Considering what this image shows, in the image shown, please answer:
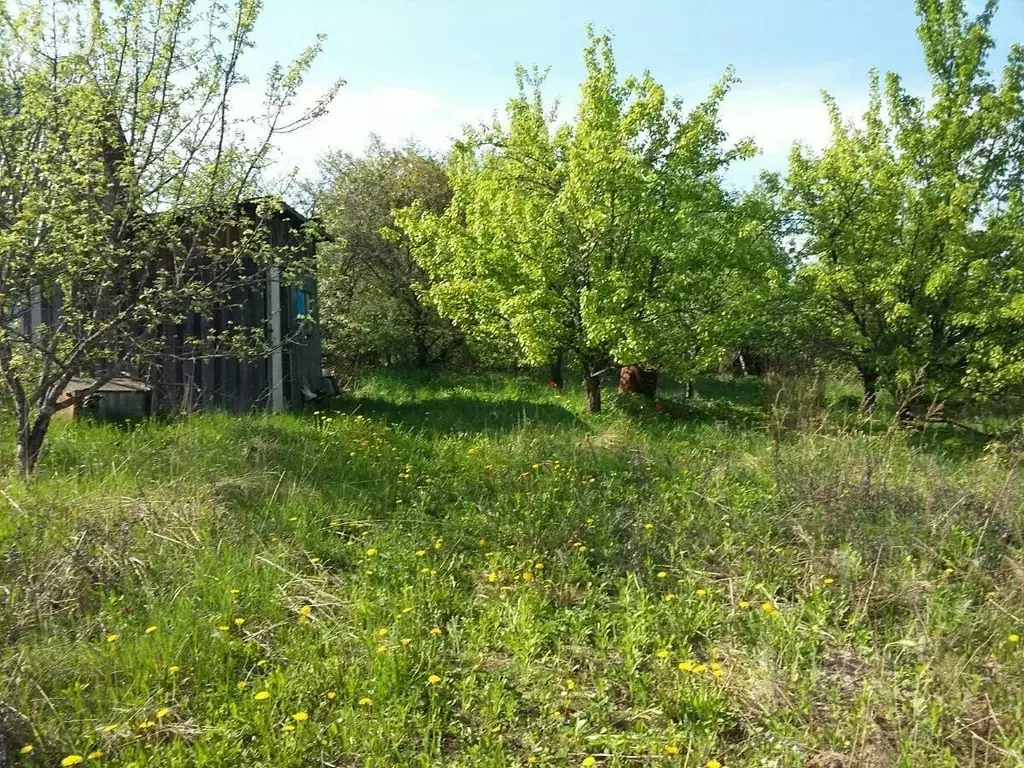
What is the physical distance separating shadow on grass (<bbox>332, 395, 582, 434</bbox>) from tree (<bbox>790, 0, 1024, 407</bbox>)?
4323 millimetres

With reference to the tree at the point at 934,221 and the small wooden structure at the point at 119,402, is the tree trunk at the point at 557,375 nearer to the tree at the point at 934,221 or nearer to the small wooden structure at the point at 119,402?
the tree at the point at 934,221

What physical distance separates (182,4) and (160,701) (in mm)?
5485

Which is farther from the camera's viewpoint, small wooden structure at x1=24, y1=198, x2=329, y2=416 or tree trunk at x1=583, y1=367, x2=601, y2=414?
tree trunk at x1=583, y1=367, x2=601, y2=414

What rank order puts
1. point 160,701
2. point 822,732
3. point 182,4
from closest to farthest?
point 822,732 < point 160,701 < point 182,4

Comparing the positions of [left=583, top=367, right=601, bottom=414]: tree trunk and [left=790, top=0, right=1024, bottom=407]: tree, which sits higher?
[left=790, top=0, right=1024, bottom=407]: tree

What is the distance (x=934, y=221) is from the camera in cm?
999

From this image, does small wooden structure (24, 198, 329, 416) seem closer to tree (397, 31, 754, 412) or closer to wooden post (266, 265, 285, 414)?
wooden post (266, 265, 285, 414)

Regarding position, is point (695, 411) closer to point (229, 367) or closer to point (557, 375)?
point (557, 375)

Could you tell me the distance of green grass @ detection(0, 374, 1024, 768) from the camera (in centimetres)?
314

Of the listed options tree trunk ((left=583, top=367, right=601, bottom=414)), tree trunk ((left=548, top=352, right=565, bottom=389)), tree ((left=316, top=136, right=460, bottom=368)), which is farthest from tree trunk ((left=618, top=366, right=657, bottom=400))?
tree ((left=316, top=136, right=460, bottom=368))

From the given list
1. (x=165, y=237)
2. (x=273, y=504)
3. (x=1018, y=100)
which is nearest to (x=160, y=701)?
(x=273, y=504)

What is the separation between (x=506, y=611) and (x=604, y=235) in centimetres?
652

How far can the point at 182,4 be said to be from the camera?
6105 millimetres

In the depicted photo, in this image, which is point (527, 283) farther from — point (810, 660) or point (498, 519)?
point (810, 660)
